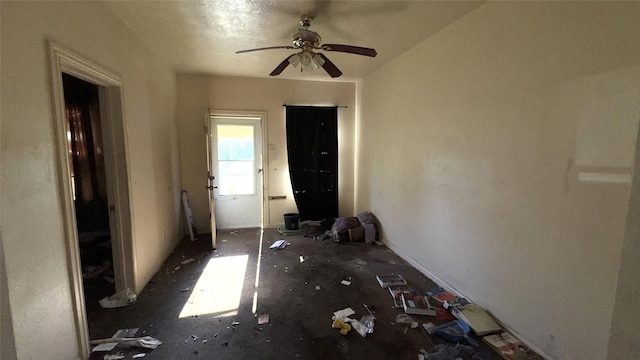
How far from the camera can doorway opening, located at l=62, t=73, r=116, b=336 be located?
2.85m

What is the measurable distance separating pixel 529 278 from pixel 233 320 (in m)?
2.22

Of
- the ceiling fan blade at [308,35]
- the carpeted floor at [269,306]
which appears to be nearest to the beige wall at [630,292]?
the carpeted floor at [269,306]

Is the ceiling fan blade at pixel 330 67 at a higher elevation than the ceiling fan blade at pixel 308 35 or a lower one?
lower

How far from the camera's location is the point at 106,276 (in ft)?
9.68

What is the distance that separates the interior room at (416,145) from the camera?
141 cm

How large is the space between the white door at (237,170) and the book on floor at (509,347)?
377cm

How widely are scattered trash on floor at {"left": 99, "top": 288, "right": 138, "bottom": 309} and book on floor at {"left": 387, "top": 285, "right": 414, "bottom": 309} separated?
2369 mm

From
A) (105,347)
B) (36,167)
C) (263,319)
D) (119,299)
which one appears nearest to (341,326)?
(263,319)

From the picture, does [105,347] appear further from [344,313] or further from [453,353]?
[453,353]

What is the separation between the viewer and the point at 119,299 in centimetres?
252

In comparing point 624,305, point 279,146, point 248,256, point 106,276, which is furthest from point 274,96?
point 624,305

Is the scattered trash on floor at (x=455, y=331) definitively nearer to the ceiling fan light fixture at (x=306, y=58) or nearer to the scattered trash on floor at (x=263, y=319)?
the scattered trash on floor at (x=263, y=319)

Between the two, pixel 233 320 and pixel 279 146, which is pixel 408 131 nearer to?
pixel 279 146

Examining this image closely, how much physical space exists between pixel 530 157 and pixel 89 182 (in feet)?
13.9
